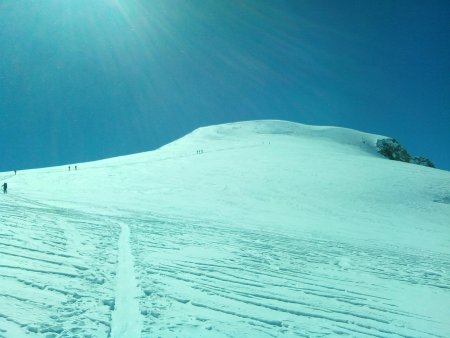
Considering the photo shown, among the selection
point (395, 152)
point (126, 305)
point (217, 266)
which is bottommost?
point (126, 305)

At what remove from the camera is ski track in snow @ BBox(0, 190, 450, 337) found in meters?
5.37

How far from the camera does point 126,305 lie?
5836mm

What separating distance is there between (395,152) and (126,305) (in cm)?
9531

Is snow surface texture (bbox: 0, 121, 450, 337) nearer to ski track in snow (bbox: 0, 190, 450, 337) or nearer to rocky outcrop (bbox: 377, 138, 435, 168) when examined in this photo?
ski track in snow (bbox: 0, 190, 450, 337)

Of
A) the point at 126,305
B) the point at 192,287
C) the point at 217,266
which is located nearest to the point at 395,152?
the point at 217,266

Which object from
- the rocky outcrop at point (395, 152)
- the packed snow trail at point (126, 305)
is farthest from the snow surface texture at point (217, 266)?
the rocky outcrop at point (395, 152)

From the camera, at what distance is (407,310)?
24.4 ft

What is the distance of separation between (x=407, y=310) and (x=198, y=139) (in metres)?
75.6

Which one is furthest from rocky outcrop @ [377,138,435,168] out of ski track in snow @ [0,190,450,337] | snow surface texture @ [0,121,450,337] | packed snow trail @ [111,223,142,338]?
packed snow trail @ [111,223,142,338]

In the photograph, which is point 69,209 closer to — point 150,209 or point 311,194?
point 150,209

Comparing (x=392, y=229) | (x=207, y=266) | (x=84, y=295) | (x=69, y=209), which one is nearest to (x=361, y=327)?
(x=207, y=266)

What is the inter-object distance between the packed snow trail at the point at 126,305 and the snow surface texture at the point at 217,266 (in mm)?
27

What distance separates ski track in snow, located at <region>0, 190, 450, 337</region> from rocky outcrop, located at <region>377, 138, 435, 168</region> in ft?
268

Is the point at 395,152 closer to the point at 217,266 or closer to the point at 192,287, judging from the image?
the point at 217,266
